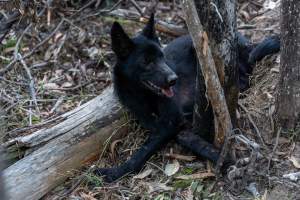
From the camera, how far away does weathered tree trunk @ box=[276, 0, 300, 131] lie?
4.10 metres

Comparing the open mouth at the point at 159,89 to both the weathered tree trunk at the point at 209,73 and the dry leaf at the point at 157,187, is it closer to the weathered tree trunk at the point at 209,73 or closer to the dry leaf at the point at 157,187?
the weathered tree trunk at the point at 209,73

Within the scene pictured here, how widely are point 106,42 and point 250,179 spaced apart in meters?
3.38

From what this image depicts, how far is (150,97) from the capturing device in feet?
16.1

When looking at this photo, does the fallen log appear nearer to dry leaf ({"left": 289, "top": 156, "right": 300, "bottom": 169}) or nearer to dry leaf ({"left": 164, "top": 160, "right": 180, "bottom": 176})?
dry leaf ({"left": 164, "top": 160, "right": 180, "bottom": 176})

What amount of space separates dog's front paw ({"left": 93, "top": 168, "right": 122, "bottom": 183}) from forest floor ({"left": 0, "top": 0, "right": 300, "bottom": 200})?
1.8 inches

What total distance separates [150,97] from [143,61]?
0.37 m

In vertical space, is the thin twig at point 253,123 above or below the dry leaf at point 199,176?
above

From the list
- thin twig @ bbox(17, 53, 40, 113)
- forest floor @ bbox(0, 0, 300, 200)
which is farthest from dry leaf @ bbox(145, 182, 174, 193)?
thin twig @ bbox(17, 53, 40, 113)

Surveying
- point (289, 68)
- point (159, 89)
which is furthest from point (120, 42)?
point (289, 68)

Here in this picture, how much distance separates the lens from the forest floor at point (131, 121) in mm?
4305

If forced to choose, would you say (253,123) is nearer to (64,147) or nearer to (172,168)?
(172,168)

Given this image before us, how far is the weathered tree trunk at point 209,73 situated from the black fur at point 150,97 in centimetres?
30

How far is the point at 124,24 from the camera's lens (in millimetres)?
7004

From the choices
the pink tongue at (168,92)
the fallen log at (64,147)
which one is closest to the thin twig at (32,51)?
the fallen log at (64,147)
